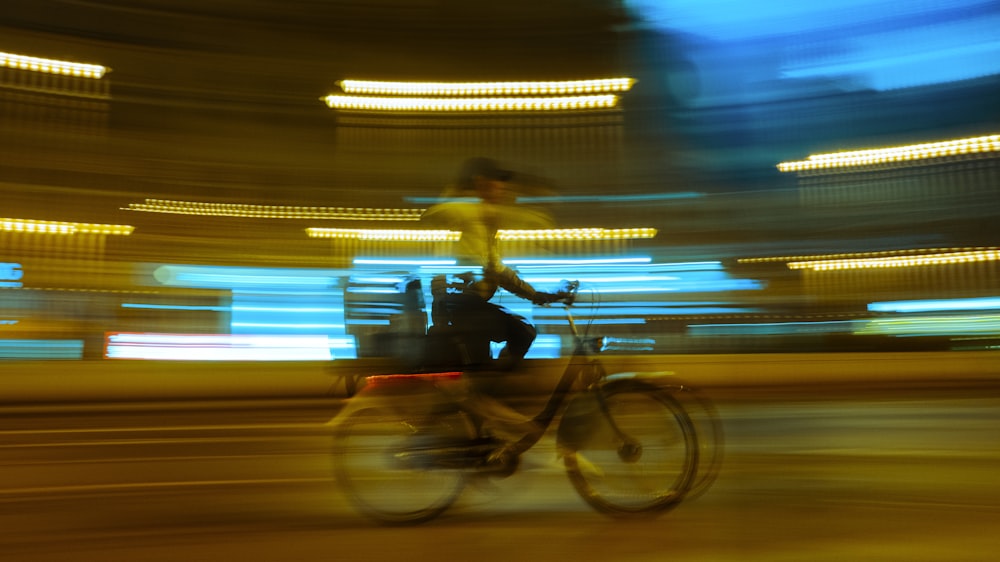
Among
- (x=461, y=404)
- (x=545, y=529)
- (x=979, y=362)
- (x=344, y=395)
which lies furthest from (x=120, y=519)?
(x=979, y=362)

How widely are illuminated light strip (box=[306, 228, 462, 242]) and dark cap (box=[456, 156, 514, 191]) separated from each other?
23cm

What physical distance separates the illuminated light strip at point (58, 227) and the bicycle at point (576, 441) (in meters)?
5.20

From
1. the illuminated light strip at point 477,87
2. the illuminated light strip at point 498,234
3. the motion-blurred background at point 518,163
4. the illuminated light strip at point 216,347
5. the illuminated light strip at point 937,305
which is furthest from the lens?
the illuminated light strip at point 477,87

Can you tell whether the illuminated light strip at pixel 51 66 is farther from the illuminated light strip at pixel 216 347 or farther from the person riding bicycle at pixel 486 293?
the person riding bicycle at pixel 486 293

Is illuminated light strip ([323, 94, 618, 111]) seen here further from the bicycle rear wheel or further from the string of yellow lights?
the bicycle rear wheel

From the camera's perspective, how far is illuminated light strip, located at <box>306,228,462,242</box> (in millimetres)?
3898

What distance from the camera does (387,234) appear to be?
644cm

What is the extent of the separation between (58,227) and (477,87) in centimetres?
472

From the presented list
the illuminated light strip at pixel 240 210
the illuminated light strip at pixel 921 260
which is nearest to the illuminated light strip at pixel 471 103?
the illuminated light strip at pixel 240 210

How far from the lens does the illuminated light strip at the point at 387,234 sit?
3898 millimetres

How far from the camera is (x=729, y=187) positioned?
7.95m

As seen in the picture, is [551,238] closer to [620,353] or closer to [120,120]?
[620,353]

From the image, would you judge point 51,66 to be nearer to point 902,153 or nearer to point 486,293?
point 486,293

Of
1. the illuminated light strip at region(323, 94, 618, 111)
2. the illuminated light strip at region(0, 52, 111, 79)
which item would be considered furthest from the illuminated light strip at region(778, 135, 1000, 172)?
the illuminated light strip at region(0, 52, 111, 79)
